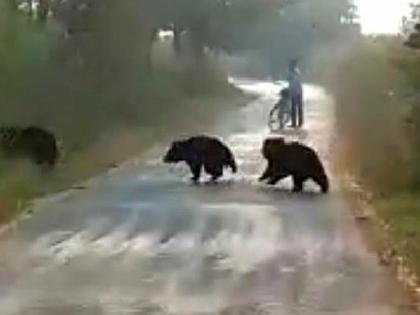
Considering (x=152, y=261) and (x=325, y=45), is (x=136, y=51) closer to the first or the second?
(x=152, y=261)

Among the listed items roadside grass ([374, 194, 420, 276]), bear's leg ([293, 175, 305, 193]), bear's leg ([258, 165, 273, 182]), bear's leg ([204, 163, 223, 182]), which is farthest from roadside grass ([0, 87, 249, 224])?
roadside grass ([374, 194, 420, 276])

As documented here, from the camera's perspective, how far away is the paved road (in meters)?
10.9

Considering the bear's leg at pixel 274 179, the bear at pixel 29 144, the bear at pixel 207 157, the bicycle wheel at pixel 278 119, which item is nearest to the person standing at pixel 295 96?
the bicycle wheel at pixel 278 119

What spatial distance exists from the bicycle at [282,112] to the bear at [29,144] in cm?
1508

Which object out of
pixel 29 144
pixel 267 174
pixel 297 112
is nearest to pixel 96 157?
pixel 29 144

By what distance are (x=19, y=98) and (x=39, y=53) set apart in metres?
2.52

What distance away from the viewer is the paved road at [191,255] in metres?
10.9

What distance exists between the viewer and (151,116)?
39531 mm

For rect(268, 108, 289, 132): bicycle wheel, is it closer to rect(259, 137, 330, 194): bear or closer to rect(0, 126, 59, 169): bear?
rect(0, 126, 59, 169): bear

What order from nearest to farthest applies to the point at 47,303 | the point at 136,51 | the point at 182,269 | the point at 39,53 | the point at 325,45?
the point at 47,303, the point at 182,269, the point at 39,53, the point at 136,51, the point at 325,45

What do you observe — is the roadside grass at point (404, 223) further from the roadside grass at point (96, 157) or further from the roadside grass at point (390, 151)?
the roadside grass at point (96, 157)

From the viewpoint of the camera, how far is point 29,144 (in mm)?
21875

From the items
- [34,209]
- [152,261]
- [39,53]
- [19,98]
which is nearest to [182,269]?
[152,261]

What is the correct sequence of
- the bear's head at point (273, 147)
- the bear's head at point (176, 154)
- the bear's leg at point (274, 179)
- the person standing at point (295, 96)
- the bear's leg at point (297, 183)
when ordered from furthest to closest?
the person standing at point (295, 96)
the bear's head at point (176, 154)
the bear's leg at point (274, 179)
the bear's head at point (273, 147)
the bear's leg at point (297, 183)
